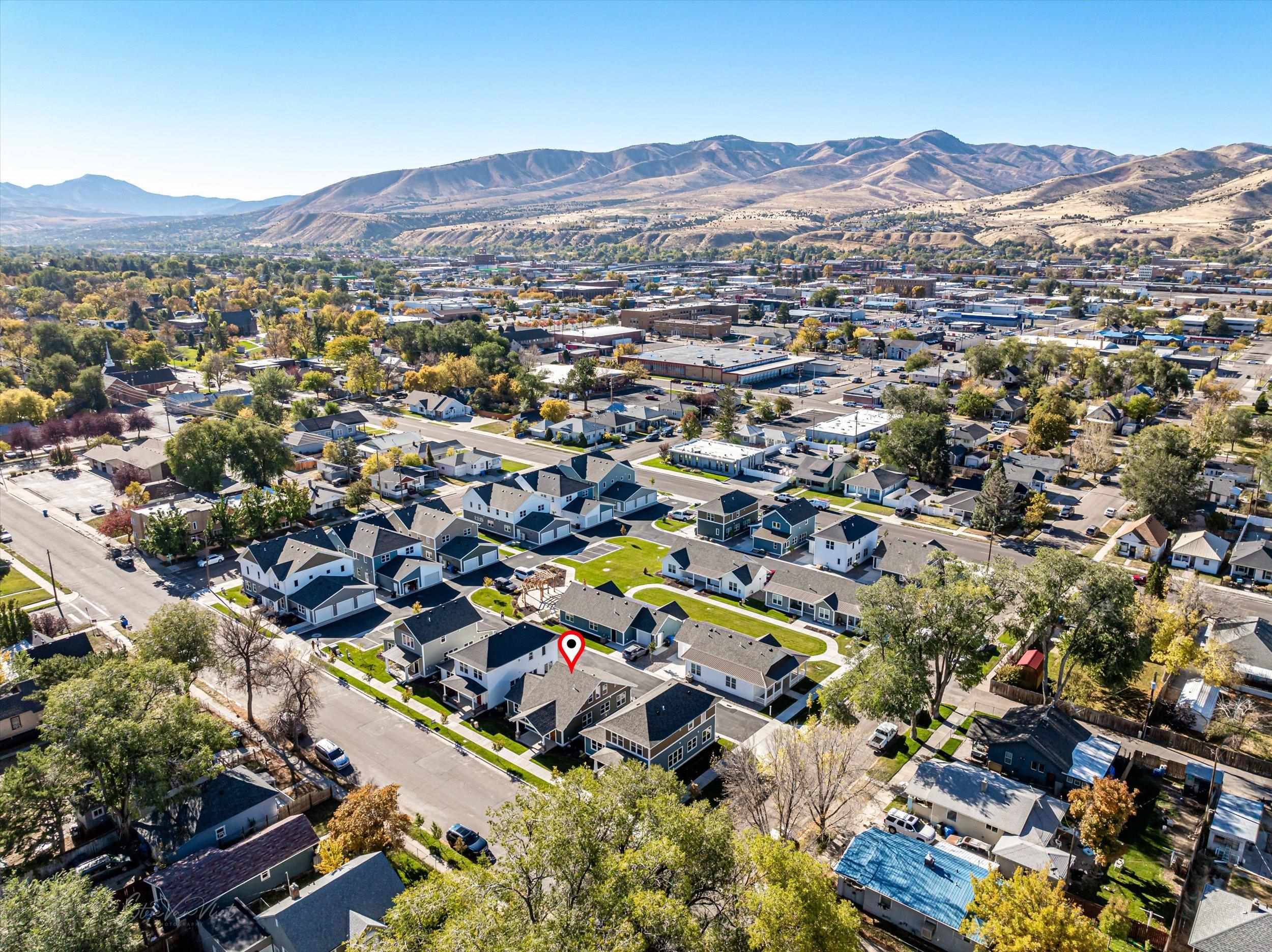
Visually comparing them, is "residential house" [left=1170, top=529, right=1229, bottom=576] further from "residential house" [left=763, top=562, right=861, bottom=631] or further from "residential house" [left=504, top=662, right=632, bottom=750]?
"residential house" [left=504, top=662, right=632, bottom=750]

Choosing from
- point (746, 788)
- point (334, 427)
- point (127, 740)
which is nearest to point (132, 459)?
point (334, 427)

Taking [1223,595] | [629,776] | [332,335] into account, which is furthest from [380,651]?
[332,335]

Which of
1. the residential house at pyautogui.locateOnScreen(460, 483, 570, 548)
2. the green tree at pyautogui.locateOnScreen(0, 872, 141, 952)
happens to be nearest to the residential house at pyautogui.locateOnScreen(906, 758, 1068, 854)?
the green tree at pyautogui.locateOnScreen(0, 872, 141, 952)

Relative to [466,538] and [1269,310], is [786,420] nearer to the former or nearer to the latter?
[466,538]

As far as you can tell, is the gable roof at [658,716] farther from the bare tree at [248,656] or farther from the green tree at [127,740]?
the green tree at [127,740]

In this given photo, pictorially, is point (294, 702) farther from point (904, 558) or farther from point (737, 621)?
point (904, 558)
